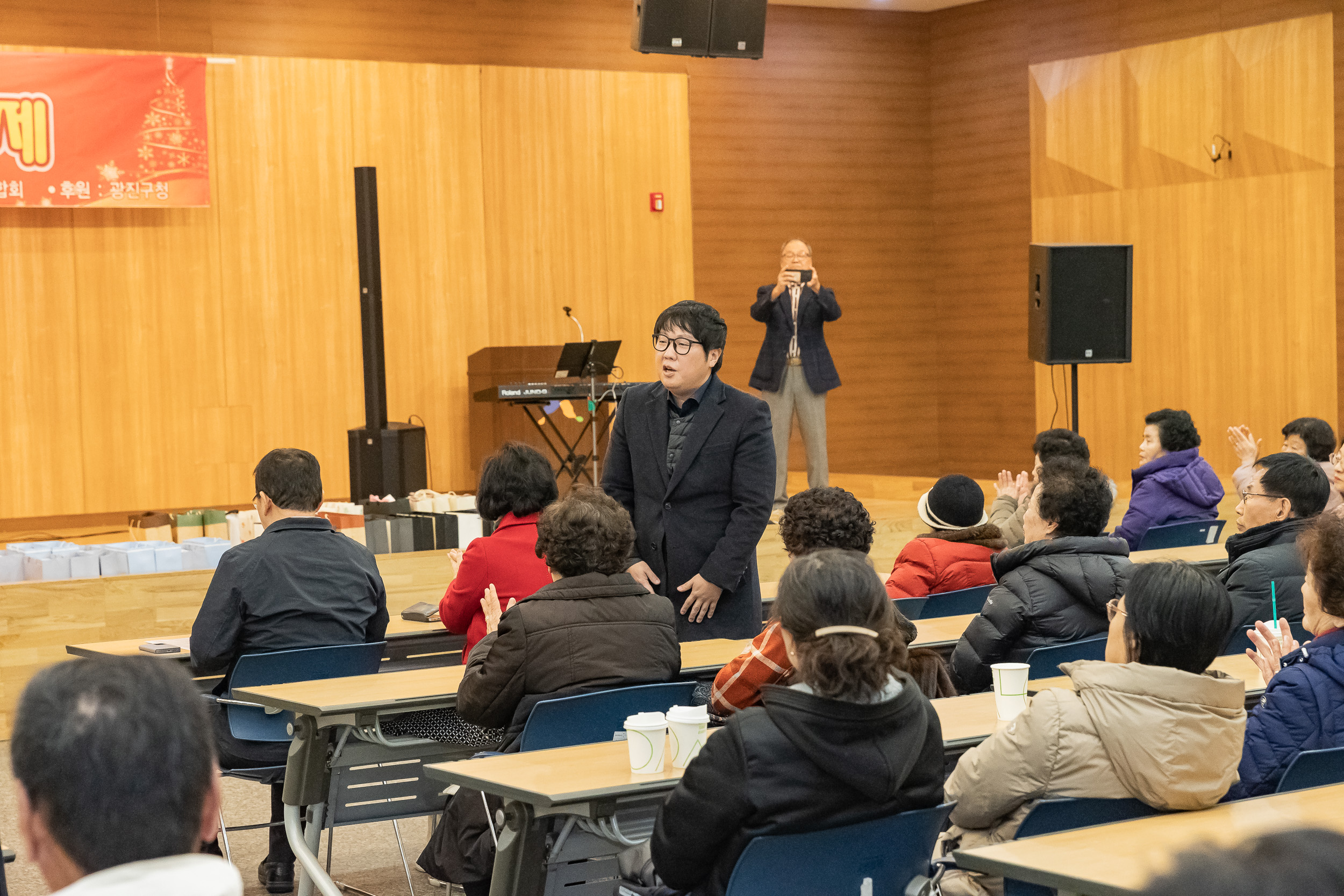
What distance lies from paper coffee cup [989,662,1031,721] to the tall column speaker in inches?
232

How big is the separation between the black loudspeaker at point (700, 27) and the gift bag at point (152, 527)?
11.2 ft

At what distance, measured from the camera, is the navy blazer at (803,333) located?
8.23 metres

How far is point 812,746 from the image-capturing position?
6.87 feet

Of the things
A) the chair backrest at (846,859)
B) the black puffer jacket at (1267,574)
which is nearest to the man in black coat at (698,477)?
the black puffer jacket at (1267,574)

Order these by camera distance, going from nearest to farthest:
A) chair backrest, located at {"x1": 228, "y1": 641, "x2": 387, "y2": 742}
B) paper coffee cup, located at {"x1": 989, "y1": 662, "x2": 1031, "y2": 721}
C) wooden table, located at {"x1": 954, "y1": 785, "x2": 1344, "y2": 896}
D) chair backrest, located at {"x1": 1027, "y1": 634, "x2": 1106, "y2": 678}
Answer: wooden table, located at {"x1": 954, "y1": 785, "x2": 1344, "y2": 896}
paper coffee cup, located at {"x1": 989, "y1": 662, "x2": 1031, "y2": 721}
chair backrest, located at {"x1": 1027, "y1": 634, "x2": 1106, "y2": 678}
chair backrest, located at {"x1": 228, "y1": 641, "x2": 387, "y2": 742}

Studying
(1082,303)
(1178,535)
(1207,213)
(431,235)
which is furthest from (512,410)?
(1207,213)

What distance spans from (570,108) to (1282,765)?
321 inches

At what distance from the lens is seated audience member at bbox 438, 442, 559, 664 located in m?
3.73

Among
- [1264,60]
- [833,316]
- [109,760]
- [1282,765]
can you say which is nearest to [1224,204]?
[1264,60]

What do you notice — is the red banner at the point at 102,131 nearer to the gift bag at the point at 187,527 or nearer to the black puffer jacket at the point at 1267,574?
the gift bag at the point at 187,527

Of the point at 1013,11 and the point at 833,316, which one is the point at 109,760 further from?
the point at 1013,11

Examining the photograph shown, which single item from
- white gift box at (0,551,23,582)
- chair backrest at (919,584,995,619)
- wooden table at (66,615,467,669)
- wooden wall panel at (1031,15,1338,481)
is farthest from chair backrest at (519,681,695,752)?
wooden wall panel at (1031,15,1338,481)

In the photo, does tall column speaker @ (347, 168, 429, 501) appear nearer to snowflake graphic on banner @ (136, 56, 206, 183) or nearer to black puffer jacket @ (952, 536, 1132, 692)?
snowflake graphic on banner @ (136, 56, 206, 183)

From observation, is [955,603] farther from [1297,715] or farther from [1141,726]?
[1141,726]
